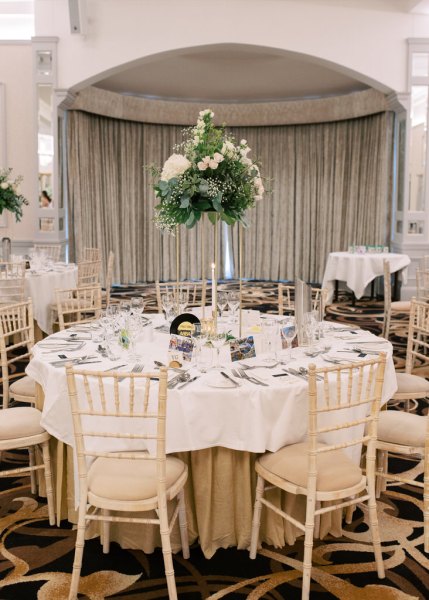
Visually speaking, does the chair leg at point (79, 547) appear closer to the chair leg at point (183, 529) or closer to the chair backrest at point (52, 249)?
the chair leg at point (183, 529)

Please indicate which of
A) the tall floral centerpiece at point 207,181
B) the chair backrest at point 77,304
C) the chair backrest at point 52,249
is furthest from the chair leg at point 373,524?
the chair backrest at point 52,249

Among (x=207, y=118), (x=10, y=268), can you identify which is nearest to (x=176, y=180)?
(x=207, y=118)

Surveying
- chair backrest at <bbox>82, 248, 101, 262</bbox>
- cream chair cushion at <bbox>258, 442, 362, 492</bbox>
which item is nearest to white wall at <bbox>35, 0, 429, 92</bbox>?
chair backrest at <bbox>82, 248, 101, 262</bbox>

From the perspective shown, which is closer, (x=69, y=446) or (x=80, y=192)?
(x=69, y=446)

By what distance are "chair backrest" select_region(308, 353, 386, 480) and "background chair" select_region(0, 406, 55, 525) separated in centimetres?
137

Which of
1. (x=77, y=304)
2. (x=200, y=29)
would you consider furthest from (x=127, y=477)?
(x=200, y=29)

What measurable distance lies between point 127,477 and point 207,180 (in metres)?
1.56

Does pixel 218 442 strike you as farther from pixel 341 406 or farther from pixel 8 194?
pixel 8 194

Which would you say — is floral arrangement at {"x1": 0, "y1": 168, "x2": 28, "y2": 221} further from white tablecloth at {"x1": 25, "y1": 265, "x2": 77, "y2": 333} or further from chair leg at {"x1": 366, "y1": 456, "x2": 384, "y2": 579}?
chair leg at {"x1": 366, "y1": 456, "x2": 384, "y2": 579}

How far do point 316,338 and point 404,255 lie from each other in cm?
649

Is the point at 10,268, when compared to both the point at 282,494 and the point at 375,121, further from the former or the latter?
the point at 375,121

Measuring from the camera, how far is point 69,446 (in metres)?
3.25

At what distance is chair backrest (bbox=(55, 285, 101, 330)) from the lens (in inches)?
181

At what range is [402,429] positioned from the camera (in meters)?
3.32
